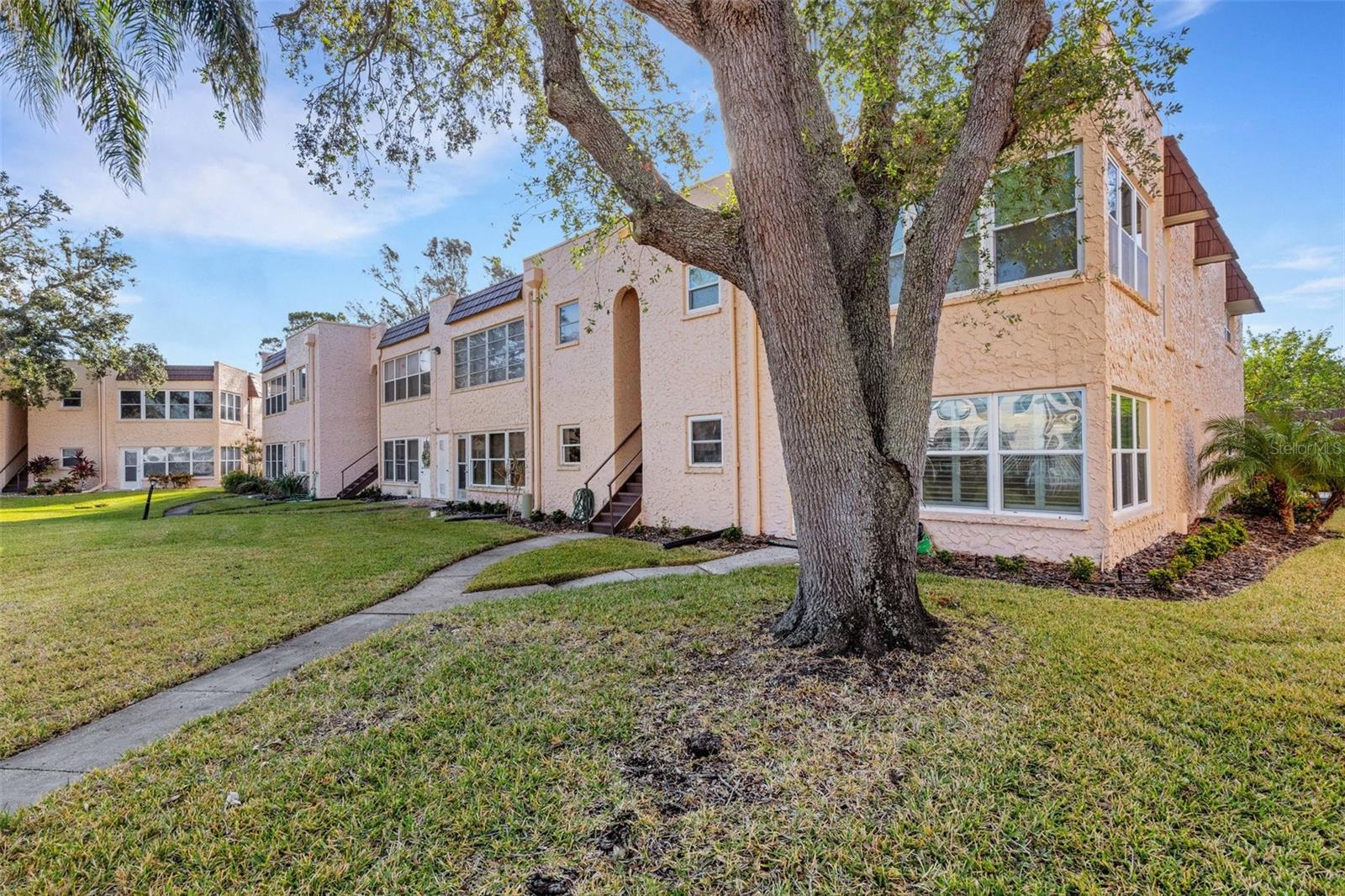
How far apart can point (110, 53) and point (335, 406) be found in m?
19.7

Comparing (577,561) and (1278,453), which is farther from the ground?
(1278,453)

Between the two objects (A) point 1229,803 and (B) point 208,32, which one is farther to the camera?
(B) point 208,32

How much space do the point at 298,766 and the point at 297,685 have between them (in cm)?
135

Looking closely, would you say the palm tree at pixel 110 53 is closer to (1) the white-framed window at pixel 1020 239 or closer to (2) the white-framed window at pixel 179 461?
(1) the white-framed window at pixel 1020 239

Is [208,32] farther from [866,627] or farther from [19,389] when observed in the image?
[19,389]

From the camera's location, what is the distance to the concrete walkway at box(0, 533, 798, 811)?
3.34 metres

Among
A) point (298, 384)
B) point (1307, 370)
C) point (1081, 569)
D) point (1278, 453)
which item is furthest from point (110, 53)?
point (1307, 370)

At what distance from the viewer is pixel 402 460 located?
2198 cm

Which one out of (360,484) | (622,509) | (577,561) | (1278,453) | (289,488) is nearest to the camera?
(577,561)

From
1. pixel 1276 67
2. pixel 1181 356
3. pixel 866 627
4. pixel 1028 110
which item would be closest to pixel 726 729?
pixel 866 627

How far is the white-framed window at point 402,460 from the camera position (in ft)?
69.6

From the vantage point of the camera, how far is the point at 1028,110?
16.5 feet

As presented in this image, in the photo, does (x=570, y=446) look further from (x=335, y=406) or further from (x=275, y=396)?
(x=275, y=396)

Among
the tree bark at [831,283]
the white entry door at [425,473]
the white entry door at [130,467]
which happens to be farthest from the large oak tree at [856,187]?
the white entry door at [130,467]
